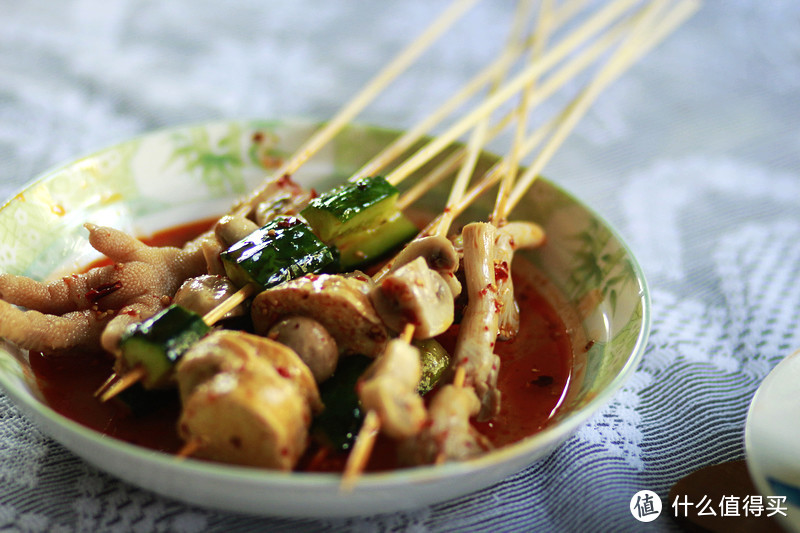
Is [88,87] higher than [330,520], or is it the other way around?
[88,87]

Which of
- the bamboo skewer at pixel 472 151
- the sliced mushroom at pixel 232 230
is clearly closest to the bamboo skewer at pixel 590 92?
the bamboo skewer at pixel 472 151

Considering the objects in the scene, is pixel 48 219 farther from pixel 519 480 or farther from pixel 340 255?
pixel 519 480

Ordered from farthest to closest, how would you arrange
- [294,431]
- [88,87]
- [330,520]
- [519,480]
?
[88,87]
[519,480]
[330,520]
[294,431]

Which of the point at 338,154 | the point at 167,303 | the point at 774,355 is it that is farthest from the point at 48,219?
the point at 774,355

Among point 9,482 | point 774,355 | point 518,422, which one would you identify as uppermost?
point 9,482

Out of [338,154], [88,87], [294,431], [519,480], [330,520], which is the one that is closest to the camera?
[294,431]

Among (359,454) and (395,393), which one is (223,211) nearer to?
(395,393)

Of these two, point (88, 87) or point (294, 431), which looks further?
point (88, 87)

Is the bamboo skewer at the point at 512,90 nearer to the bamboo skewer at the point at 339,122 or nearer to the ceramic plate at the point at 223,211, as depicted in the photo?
the ceramic plate at the point at 223,211

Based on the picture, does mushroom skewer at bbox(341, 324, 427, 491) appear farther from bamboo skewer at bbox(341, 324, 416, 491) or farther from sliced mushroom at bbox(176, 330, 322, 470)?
sliced mushroom at bbox(176, 330, 322, 470)
